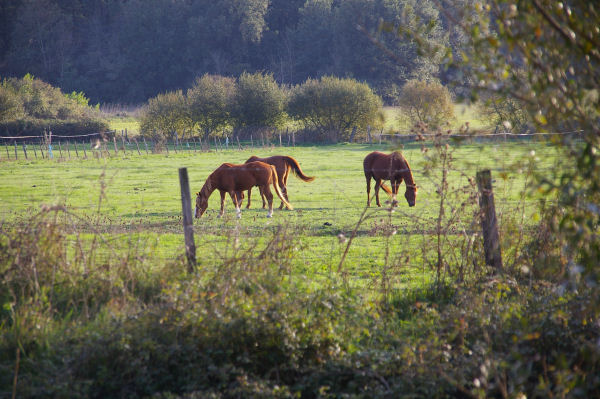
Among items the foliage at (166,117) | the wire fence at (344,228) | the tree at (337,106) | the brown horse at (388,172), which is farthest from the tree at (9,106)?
the brown horse at (388,172)

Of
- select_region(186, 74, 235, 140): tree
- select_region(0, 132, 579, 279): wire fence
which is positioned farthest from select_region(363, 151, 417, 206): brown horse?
select_region(186, 74, 235, 140): tree

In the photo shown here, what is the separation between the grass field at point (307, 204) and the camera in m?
6.56

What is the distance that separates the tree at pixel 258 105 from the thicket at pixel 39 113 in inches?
500

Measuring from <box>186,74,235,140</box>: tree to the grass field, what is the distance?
1917cm

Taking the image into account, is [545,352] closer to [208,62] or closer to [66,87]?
[208,62]

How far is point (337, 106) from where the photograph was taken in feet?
180

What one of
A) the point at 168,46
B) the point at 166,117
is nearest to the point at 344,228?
the point at 166,117

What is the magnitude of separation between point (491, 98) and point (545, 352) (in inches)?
103

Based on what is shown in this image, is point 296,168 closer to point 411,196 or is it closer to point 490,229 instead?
point 411,196

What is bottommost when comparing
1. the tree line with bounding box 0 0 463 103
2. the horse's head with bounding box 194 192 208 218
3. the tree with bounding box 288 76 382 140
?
the horse's head with bounding box 194 192 208 218

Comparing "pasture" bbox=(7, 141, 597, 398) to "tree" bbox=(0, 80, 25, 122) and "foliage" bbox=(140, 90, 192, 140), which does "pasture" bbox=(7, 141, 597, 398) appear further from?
"tree" bbox=(0, 80, 25, 122)

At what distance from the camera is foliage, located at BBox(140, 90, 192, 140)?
54.6 meters

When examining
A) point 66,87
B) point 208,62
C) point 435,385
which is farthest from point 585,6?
point 66,87

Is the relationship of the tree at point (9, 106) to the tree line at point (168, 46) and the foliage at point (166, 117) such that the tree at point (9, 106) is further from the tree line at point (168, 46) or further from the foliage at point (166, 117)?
the tree line at point (168, 46)
